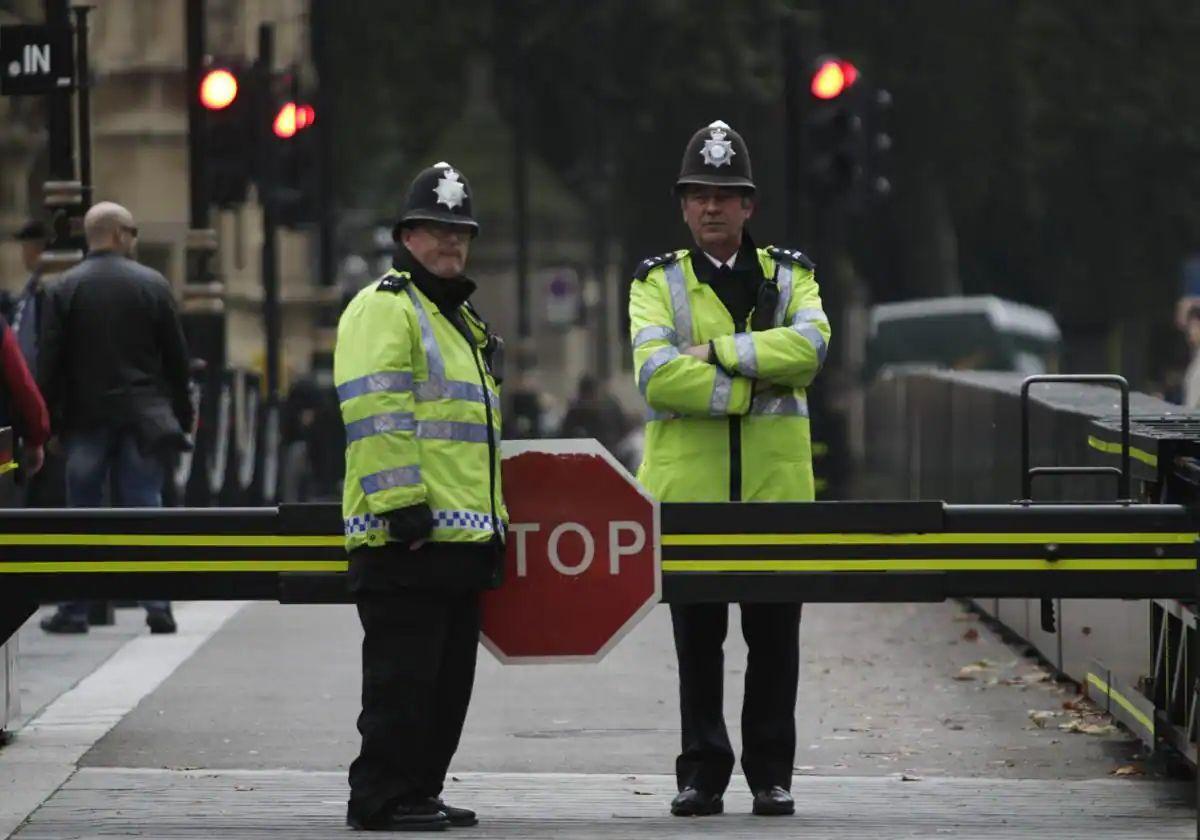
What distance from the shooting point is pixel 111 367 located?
528 inches

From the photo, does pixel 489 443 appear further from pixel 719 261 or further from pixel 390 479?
pixel 719 261

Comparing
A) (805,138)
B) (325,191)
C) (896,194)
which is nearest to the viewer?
(805,138)

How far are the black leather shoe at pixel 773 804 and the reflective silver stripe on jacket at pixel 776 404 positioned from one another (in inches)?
40.5

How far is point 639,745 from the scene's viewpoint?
35.1 ft

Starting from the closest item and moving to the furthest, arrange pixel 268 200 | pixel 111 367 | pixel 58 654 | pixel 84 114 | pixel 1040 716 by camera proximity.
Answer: pixel 1040 716
pixel 111 367
pixel 58 654
pixel 84 114
pixel 268 200

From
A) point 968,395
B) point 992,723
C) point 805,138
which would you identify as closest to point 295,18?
point 805,138

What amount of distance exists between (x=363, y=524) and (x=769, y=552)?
1.04 meters

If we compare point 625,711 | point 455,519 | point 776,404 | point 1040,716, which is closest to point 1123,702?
point 1040,716

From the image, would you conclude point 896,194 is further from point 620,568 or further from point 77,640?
point 620,568

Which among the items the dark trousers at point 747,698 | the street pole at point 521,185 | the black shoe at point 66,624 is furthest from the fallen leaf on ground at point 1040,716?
the street pole at point 521,185

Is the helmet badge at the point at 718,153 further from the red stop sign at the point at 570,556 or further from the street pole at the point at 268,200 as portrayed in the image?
the street pole at the point at 268,200

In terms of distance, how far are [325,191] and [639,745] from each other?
21.7 meters

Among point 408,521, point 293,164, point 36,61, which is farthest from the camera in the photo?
point 293,164

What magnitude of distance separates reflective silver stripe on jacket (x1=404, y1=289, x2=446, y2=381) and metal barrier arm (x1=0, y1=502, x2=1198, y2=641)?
0.46 metres
